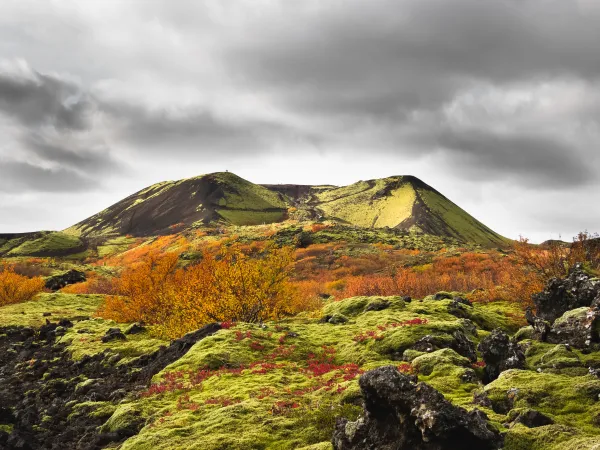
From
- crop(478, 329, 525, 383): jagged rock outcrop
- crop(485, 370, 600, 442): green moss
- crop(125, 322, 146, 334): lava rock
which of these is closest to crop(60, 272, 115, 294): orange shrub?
crop(125, 322, 146, 334): lava rock

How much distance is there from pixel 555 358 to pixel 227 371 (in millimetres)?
17829

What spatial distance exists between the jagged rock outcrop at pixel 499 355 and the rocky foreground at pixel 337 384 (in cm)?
7

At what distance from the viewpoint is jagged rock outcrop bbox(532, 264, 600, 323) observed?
27.6m

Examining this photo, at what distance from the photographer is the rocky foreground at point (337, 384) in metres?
11.8

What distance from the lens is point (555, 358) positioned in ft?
61.6

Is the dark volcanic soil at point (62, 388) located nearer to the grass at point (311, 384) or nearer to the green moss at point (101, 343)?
the green moss at point (101, 343)

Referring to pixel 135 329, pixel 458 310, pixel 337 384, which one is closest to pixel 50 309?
pixel 135 329

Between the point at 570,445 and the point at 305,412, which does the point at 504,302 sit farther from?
the point at 570,445

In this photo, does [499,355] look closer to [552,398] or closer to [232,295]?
[552,398]

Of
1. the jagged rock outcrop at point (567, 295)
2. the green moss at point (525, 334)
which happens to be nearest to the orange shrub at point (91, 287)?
the green moss at point (525, 334)

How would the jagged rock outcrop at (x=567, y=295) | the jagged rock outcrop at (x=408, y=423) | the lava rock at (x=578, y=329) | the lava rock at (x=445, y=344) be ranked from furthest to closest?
the jagged rock outcrop at (x=567, y=295) → the lava rock at (x=445, y=344) → the lava rock at (x=578, y=329) → the jagged rock outcrop at (x=408, y=423)

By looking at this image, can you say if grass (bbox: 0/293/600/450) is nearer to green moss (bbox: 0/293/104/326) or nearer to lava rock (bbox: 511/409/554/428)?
lava rock (bbox: 511/409/554/428)

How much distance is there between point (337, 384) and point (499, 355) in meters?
8.14

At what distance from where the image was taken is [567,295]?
95.8 feet
